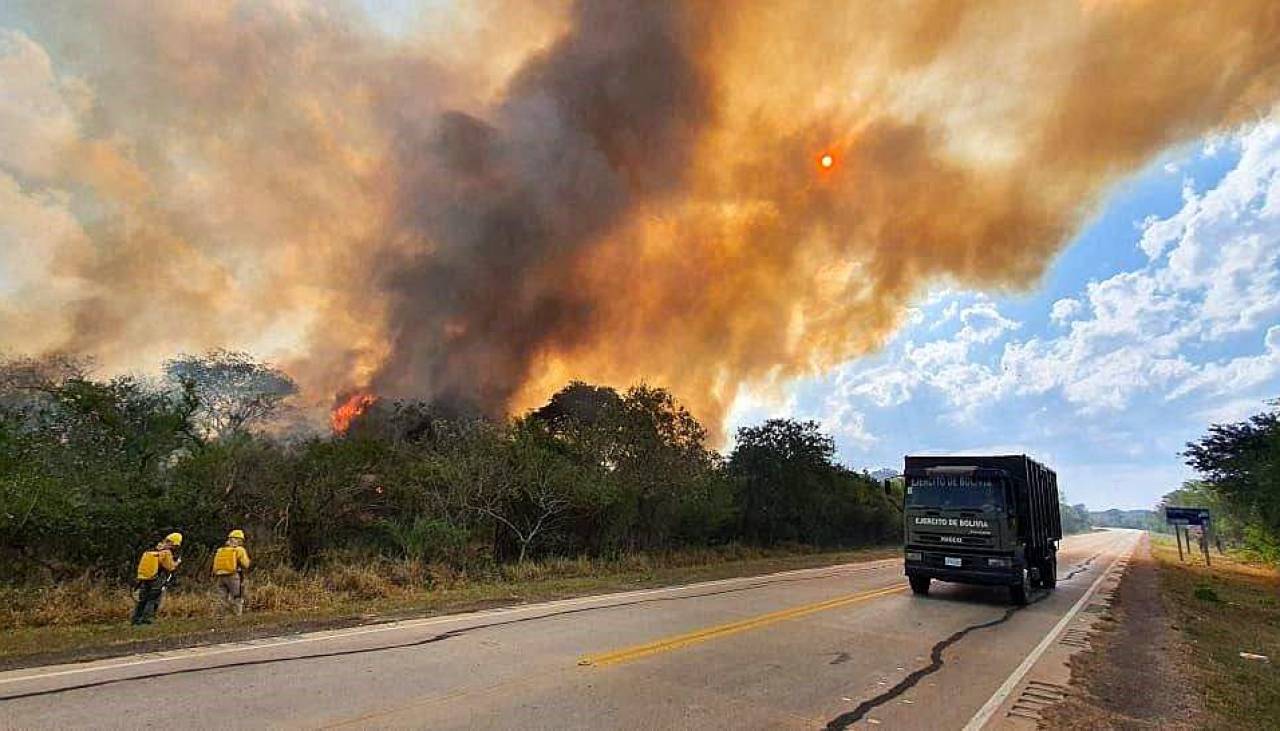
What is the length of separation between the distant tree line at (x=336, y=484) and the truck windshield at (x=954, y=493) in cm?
795

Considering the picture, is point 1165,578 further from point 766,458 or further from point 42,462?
point 42,462

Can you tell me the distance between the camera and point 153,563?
33.0ft

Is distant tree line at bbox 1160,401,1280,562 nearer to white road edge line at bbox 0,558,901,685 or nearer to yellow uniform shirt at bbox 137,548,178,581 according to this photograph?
white road edge line at bbox 0,558,901,685

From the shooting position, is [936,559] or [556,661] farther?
[936,559]

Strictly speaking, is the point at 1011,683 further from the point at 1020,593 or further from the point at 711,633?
the point at 1020,593

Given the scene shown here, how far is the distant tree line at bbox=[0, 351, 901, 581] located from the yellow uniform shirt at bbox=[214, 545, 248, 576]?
3.09 meters

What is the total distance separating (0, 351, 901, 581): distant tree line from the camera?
12.1 metres

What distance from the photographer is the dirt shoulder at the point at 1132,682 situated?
6207 millimetres

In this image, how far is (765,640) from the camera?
8.90 m

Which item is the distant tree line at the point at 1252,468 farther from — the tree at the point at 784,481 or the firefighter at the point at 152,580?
the firefighter at the point at 152,580

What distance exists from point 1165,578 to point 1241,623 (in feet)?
43.6

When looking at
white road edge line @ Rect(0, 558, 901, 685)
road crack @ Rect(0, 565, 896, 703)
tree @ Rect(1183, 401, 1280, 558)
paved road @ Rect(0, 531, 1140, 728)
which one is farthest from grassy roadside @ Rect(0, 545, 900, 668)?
tree @ Rect(1183, 401, 1280, 558)

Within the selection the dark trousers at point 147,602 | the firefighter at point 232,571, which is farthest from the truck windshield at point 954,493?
the dark trousers at point 147,602

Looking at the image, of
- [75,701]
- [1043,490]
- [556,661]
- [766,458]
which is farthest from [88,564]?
[766,458]
